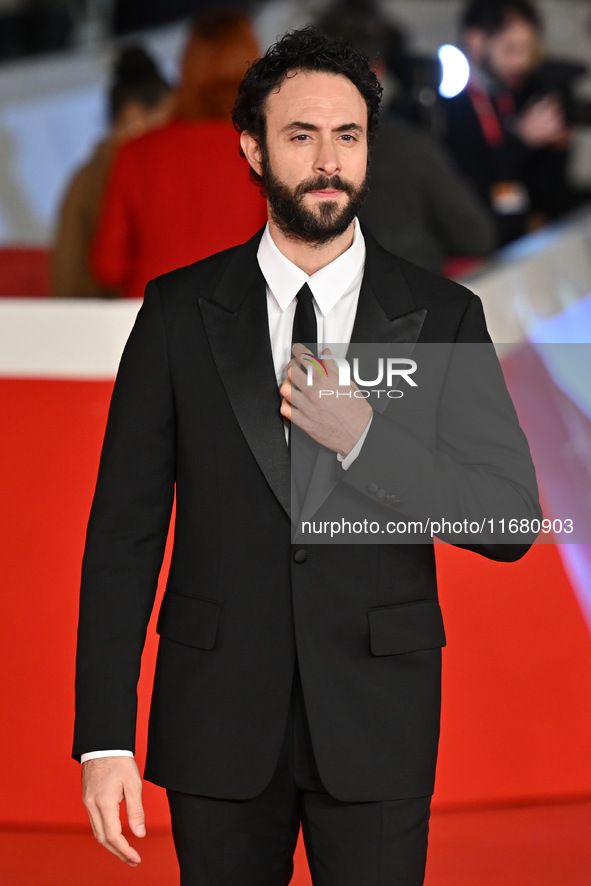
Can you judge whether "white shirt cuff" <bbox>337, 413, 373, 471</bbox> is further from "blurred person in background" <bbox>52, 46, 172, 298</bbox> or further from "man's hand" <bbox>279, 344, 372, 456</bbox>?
"blurred person in background" <bbox>52, 46, 172, 298</bbox>

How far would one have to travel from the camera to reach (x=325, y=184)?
1438 millimetres

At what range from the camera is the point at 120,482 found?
4.76 feet

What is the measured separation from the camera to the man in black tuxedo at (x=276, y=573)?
1.44 meters

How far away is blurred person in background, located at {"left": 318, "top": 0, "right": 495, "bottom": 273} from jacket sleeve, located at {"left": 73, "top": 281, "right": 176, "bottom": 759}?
1.67 metres

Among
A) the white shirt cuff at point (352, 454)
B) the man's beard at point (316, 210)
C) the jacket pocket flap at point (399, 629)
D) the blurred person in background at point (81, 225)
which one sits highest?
the blurred person in background at point (81, 225)

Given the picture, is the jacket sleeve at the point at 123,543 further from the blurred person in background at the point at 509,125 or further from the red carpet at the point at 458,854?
the blurred person in background at the point at 509,125

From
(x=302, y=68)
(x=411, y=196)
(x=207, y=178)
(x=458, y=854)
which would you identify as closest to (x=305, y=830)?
(x=302, y=68)

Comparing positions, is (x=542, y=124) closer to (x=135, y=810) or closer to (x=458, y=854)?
(x=458, y=854)

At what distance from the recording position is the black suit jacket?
1.44 meters

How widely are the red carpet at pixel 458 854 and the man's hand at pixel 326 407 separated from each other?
1329mm

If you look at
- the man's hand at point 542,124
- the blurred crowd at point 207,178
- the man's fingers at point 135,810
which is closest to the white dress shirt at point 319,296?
the man's fingers at point 135,810

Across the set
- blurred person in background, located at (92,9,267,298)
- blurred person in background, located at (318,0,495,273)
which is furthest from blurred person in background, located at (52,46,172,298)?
blurred person in background, located at (318,0,495,273)

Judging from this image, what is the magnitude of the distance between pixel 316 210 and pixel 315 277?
0.27 ft

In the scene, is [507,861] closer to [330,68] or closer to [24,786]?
[24,786]
